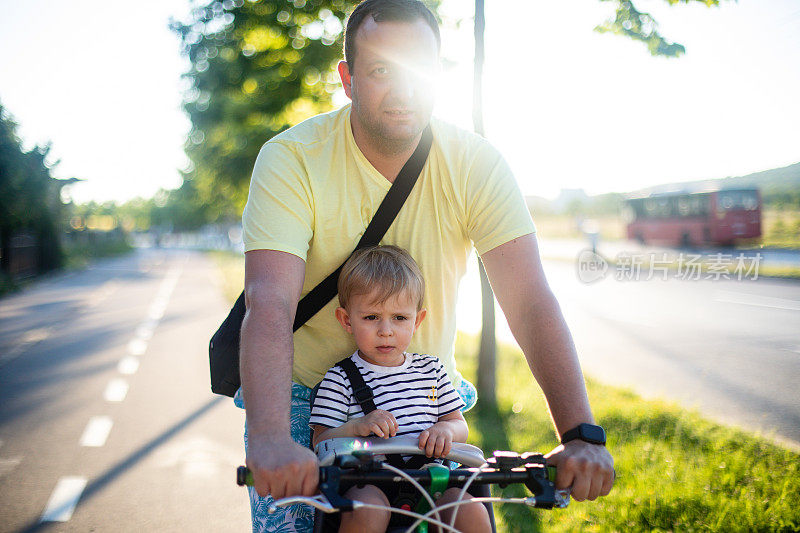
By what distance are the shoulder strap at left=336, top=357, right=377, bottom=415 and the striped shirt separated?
2 cm

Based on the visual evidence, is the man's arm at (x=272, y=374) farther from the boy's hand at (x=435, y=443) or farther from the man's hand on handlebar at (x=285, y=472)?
the boy's hand at (x=435, y=443)

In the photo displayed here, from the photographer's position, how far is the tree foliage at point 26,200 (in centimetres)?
1867

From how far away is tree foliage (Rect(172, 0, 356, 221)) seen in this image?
10.8 m

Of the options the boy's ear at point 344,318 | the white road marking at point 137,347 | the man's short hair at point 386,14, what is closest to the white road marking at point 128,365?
the white road marking at point 137,347

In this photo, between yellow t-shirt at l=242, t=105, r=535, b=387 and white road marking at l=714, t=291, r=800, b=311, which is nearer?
yellow t-shirt at l=242, t=105, r=535, b=387

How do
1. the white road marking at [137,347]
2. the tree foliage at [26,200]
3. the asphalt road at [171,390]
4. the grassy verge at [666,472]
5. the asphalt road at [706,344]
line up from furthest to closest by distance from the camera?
1. the tree foliage at [26,200]
2. the white road marking at [137,347]
3. the asphalt road at [706,344]
4. the asphalt road at [171,390]
5. the grassy verge at [666,472]

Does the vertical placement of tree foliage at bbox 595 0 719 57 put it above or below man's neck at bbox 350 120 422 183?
above

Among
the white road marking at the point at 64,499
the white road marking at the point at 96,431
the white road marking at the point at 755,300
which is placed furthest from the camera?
the white road marking at the point at 755,300

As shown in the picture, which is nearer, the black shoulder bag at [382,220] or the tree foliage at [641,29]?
the black shoulder bag at [382,220]

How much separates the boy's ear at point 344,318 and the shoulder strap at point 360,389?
148 mm

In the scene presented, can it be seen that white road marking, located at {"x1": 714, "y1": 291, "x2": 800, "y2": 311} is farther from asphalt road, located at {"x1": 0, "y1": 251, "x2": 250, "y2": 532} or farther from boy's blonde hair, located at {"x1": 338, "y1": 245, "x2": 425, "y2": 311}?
asphalt road, located at {"x1": 0, "y1": 251, "x2": 250, "y2": 532}

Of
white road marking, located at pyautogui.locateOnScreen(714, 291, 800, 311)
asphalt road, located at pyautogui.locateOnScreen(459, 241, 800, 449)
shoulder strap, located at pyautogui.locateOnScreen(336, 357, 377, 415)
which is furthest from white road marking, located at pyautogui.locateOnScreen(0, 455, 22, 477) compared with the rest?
white road marking, located at pyautogui.locateOnScreen(714, 291, 800, 311)

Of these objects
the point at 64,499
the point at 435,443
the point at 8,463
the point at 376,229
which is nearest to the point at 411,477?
the point at 435,443

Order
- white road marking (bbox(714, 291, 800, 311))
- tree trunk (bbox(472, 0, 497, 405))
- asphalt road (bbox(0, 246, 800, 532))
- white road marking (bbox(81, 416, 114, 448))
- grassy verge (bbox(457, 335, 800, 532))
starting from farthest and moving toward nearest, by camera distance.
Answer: white road marking (bbox(714, 291, 800, 311)) < tree trunk (bbox(472, 0, 497, 405)) < white road marking (bbox(81, 416, 114, 448)) < asphalt road (bbox(0, 246, 800, 532)) < grassy verge (bbox(457, 335, 800, 532))
